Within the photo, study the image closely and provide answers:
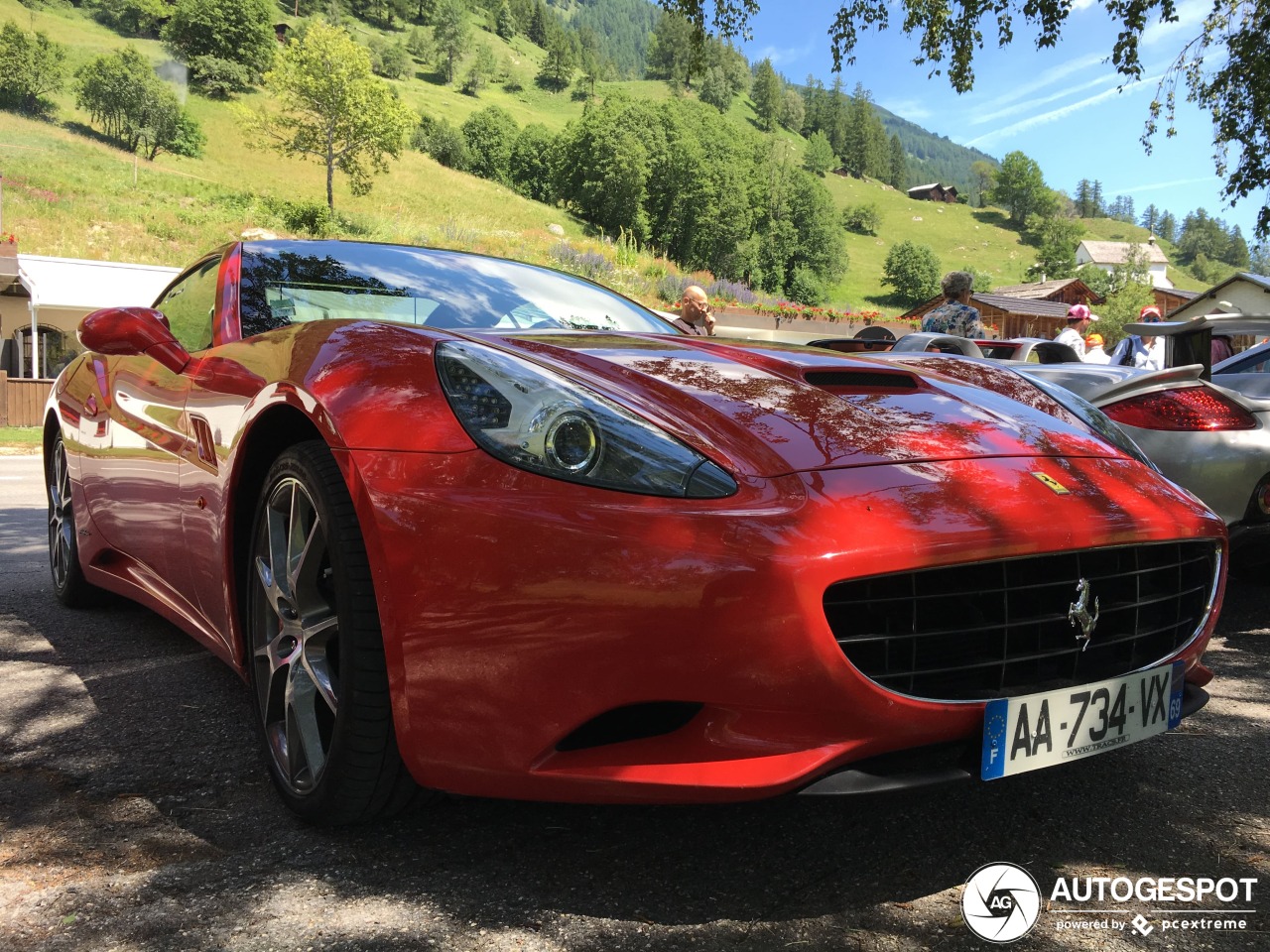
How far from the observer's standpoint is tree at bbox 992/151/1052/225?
151 metres

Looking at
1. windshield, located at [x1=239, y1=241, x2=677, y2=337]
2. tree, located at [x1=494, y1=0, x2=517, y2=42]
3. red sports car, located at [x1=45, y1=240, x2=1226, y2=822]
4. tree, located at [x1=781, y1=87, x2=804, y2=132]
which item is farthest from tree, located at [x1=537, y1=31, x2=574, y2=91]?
red sports car, located at [x1=45, y1=240, x2=1226, y2=822]

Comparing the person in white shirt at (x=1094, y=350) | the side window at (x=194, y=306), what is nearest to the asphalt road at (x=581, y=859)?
the side window at (x=194, y=306)

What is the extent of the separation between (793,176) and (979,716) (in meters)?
109

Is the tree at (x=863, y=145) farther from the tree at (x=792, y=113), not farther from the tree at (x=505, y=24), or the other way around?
the tree at (x=505, y=24)

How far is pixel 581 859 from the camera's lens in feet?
5.83

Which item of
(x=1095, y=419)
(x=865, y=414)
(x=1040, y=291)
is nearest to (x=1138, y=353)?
(x=1095, y=419)

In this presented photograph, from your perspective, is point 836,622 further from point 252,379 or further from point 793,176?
point 793,176

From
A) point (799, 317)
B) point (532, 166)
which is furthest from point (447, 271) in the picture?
point (532, 166)

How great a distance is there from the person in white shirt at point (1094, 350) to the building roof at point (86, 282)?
20.1 metres

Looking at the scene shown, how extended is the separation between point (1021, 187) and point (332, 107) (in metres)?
127

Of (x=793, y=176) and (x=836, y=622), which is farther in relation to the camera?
(x=793, y=176)

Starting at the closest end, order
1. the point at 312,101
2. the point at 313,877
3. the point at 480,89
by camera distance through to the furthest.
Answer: the point at 313,877
the point at 312,101
the point at 480,89

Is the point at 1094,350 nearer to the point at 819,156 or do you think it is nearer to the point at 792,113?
the point at 819,156

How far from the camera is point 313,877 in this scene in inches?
66.2
